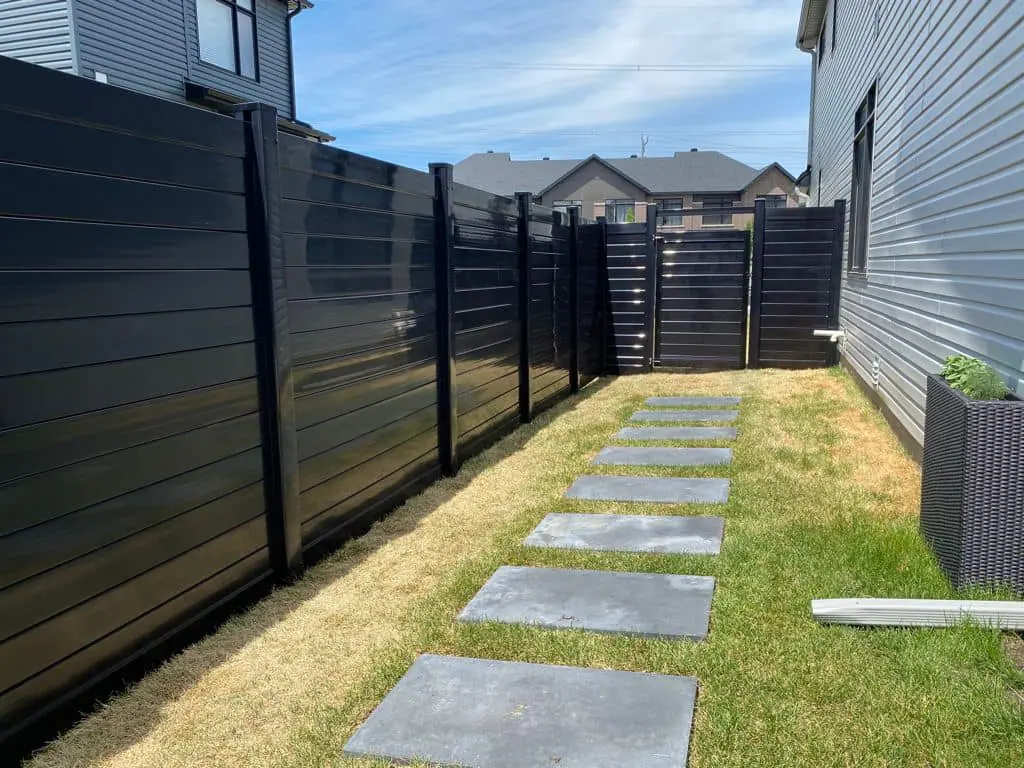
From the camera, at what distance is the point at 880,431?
6.41 m

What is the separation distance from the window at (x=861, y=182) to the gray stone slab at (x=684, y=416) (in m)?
2.41

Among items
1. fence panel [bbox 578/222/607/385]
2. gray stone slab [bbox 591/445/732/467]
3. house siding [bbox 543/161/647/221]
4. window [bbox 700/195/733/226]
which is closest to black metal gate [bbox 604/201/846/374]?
fence panel [bbox 578/222/607/385]

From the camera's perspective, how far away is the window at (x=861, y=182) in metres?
8.06

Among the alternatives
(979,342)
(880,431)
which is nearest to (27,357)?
(979,342)

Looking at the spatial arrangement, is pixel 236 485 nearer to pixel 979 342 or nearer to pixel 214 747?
pixel 214 747

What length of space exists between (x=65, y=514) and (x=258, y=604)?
1.20 meters

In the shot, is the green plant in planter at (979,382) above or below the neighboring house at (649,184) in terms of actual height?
below

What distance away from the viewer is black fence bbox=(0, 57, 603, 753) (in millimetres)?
2244

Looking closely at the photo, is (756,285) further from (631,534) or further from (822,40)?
(631,534)

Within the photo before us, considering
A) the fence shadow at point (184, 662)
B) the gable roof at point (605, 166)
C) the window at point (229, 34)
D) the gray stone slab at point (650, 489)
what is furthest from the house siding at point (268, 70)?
the gable roof at point (605, 166)

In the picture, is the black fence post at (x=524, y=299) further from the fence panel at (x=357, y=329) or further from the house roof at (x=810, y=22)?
the house roof at (x=810, y=22)

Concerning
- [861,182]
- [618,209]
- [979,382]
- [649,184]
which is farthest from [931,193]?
[649,184]

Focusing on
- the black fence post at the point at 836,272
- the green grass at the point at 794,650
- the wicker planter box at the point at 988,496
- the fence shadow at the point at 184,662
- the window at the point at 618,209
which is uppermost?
the window at the point at 618,209

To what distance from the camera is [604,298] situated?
10594 millimetres
